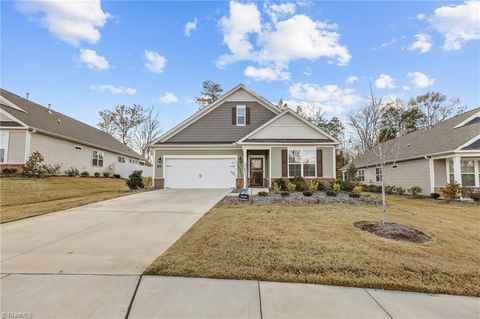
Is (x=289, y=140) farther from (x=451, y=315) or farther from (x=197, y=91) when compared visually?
(x=197, y=91)

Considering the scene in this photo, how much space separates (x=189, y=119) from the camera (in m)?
17.3

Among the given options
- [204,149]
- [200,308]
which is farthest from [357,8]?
[200,308]

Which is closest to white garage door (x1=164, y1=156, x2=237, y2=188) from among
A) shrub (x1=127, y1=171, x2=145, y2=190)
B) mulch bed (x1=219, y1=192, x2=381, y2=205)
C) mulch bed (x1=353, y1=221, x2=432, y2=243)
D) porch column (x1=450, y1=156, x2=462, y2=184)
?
shrub (x1=127, y1=171, x2=145, y2=190)

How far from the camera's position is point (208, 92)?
34062 mm

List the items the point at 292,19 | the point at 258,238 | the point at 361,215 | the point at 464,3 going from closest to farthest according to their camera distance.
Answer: the point at 258,238, the point at 361,215, the point at 464,3, the point at 292,19

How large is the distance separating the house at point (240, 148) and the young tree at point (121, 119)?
24.2 meters

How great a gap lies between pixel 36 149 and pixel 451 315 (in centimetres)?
2148

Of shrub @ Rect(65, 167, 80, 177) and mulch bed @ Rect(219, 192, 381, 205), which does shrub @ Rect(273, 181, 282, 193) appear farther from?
shrub @ Rect(65, 167, 80, 177)

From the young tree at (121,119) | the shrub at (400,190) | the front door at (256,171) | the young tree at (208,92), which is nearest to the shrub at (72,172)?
the front door at (256,171)

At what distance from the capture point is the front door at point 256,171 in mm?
16859

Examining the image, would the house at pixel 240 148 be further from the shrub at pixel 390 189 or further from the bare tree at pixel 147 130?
the bare tree at pixel 147 130

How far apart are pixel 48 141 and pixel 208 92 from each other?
20.4 metres

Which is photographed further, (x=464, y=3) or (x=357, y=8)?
(x=357, y=8)

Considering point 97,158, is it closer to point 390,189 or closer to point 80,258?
point 80,258
